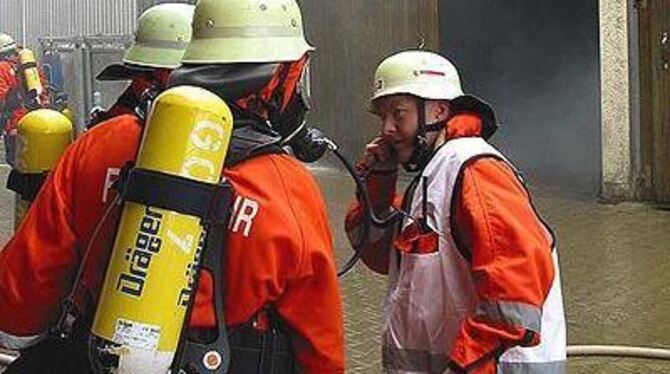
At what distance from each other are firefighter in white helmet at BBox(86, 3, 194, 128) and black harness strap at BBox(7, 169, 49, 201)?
0.96 ft

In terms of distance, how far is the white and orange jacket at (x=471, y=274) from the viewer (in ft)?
9.37

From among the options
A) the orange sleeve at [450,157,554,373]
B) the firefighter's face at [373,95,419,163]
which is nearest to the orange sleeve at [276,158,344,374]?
the orange sleeve at [450,157,554,373]

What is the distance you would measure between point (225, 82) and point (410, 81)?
101 centimetres

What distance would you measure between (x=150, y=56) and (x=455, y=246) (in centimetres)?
156

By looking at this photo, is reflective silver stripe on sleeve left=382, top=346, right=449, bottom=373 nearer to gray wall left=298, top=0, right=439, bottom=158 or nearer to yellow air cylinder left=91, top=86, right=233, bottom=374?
yellow air cylinder left=91, top=86, right=233, bottom=374

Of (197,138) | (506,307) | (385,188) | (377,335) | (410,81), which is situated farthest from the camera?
(377,335)

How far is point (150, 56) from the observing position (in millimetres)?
4121

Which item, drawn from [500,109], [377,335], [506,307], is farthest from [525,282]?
[500,109]

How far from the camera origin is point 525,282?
2.85 meters

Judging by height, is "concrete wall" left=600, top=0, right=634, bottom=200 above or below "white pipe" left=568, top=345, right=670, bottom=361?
above

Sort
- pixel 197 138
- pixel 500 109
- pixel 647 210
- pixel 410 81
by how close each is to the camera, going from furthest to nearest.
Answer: pixel 500 109
pixel 647 210
pixel 410 81
pixel 197 138

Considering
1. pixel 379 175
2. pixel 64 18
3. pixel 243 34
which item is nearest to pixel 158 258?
pixel 243 34

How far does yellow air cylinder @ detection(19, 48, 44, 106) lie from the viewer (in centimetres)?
1000

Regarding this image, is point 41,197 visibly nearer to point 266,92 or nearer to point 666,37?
point 266,92
